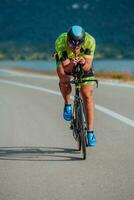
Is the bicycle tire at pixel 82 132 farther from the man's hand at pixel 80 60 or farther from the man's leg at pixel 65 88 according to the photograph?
the man's hand at pixel 80 60

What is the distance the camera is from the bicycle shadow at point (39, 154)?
338 inches

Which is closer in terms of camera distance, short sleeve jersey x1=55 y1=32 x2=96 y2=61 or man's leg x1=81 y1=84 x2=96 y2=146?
short sleeve jersey x1=55 y1=32 x2=96 y2=61

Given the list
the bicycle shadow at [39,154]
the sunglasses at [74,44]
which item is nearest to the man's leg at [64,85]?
the sunglasses at [74,44]

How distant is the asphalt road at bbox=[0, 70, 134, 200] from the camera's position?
6633 mm

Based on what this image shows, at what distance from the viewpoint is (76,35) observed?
810cm

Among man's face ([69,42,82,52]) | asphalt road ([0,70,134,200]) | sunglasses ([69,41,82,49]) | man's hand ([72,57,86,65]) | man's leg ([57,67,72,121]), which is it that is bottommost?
asphalt road ([0,70,134,200])

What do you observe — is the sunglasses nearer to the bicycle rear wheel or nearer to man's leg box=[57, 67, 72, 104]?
man's leg box=[57, 67, 72, 104]

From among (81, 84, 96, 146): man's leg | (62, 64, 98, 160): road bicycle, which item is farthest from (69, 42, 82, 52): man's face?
(81, 84, 96, 146): man's leg

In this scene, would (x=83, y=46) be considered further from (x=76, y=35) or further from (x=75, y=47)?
(x=76, y=35)

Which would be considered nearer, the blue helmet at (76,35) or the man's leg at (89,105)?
the blue helmet at (76,35)

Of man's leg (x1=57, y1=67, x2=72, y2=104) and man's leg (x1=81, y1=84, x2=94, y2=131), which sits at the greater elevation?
man's leg (x1=57, y1=67, x2=72, y2=104)

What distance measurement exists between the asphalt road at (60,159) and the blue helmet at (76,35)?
1512 mm

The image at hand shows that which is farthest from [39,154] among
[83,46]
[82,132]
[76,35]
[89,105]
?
[76,35]

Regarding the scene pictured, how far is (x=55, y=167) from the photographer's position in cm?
792
